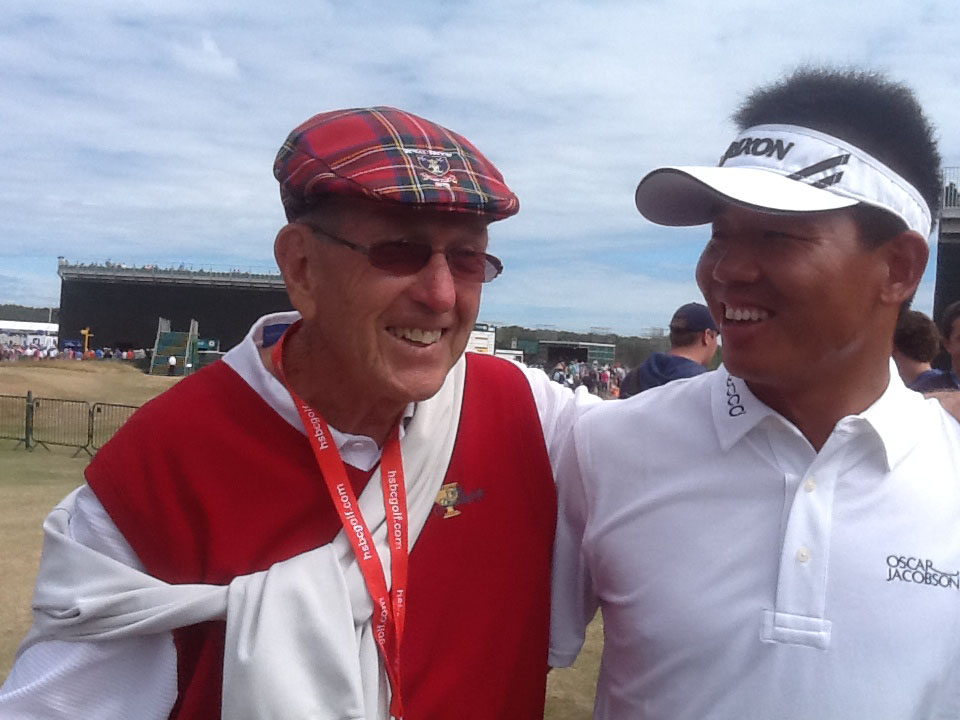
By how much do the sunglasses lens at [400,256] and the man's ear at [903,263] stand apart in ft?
3.25

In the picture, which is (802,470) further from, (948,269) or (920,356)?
(948,269)

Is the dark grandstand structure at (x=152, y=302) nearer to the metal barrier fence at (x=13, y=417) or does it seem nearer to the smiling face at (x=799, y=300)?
the metal barrier fence at (x=13, y=417)

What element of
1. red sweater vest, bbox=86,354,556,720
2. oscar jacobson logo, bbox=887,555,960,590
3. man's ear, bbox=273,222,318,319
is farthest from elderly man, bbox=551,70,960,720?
man's ear, bbox=273,222,318,319

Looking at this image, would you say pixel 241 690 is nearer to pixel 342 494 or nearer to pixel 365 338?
pixel 342 494

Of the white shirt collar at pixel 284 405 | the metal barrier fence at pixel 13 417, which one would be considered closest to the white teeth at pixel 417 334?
the white shirt collar at pixel 284 405

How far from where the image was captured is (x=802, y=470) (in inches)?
70.9

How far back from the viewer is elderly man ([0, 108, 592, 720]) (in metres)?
1.68

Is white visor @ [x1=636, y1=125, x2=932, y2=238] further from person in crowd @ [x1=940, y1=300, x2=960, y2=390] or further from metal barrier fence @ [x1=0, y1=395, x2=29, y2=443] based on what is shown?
metal barrier fence @ [x1=0, y1=395, x2=29, y2=443]

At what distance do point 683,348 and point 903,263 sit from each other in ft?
14.5

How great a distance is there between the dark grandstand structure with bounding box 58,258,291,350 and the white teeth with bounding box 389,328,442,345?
165ft

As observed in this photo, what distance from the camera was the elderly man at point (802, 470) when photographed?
5.49 ft

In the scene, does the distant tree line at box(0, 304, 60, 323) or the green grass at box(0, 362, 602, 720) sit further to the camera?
the distant tree line at box(0, 304, 60, 323)

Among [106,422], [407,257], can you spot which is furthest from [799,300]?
[106,422]

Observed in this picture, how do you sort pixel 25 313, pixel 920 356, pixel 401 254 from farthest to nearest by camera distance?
pixel 25 313 < pixel 920 356 < pixel 401 254
